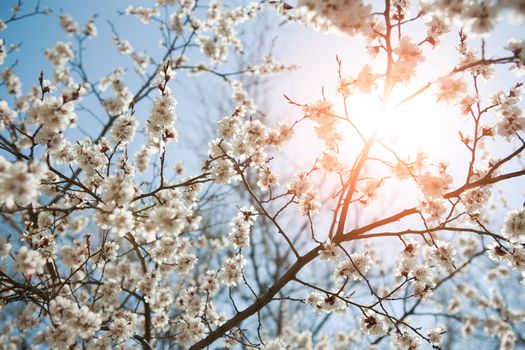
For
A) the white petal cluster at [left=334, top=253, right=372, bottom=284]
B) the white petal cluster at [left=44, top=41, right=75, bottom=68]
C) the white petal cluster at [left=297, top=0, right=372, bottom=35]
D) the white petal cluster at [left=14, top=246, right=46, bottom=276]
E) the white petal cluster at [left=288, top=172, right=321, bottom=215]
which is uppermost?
the white petal cluster at [left=44, top=41, right=75, bottom=68]

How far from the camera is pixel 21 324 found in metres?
4.61

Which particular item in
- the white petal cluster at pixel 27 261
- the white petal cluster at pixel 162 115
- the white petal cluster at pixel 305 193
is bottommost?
the white petal cluster at pixel 27 261

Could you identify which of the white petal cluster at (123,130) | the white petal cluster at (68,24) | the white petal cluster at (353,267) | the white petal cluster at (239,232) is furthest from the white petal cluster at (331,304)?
the white petal cluster at (68,24)

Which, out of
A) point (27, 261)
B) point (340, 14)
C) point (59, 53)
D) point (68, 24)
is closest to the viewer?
point (340, 14)

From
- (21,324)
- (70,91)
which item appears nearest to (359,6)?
(70,91)

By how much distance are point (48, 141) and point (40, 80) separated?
1.69 feet

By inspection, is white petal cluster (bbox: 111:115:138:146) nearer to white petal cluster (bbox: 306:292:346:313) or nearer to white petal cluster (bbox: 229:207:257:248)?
white petal cluster (bbox: 229:207:257:248)

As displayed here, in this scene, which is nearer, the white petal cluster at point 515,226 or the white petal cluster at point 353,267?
the white petal cluster at point 515,226

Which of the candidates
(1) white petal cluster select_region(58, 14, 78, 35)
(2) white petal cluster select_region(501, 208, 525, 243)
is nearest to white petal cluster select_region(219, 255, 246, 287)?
(2) white petal cluster select_region(501, 208, 525, 243)

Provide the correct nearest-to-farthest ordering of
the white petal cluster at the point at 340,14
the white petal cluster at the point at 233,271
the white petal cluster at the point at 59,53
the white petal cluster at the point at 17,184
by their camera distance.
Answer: the white petal cluster at the point at 17,184
the white petal cluster at the point at 340,14
the white petal cluster at the point at 233,271
the white petal cluster at the point at 59,53

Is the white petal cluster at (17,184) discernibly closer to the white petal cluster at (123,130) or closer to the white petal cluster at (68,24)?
the white petal cluster at (123,130)

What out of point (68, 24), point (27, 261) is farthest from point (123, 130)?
point (68, 24)

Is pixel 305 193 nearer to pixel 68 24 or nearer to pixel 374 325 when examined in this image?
pixel 374 325

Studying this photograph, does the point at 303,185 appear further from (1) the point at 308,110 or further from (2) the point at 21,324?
(2) the point at 21,324
